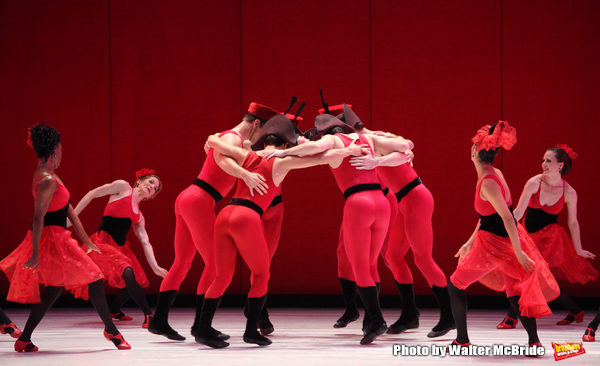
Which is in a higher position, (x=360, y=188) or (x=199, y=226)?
(x=360, y=188)

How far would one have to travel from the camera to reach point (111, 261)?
5262 mm

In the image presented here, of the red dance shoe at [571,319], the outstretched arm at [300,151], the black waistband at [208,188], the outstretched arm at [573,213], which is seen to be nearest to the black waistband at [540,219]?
the outstretched arm at [573,213]

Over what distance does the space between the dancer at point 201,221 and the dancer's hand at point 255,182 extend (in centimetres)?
31

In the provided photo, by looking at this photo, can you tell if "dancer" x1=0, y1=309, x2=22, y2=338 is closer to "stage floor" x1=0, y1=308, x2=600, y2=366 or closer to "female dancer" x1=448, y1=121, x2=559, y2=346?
"stage floor" x1=0, y1=308, x2=600, y2=366

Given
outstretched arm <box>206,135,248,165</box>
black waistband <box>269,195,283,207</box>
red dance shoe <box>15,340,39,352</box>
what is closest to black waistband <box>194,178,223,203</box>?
outstretched arm <box>206,135,248,165</box>

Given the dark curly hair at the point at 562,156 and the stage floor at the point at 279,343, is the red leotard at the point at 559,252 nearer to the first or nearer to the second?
the dark curly hair at the point at 562,156

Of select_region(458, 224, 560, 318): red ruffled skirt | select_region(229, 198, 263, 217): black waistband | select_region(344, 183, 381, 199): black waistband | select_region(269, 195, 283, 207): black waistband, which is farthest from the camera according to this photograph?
select_region(269, 195, 283, 207): black waistband

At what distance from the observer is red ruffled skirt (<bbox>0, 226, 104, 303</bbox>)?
3.82 meters

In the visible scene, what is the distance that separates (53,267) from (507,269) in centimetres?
282

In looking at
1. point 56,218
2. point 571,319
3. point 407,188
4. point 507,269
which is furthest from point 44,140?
point 571,319

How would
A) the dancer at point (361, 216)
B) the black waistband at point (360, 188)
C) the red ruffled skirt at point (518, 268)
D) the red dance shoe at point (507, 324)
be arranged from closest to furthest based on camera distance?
the red ruffled skirt at point (518, 268), the dancer at point (361, 216), the black waistband at point (360, 188), the red dance shoe at point (507, 324)

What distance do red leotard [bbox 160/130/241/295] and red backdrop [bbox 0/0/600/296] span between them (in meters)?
2.38

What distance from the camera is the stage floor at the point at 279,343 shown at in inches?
143

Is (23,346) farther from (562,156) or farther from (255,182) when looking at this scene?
(562,156)
